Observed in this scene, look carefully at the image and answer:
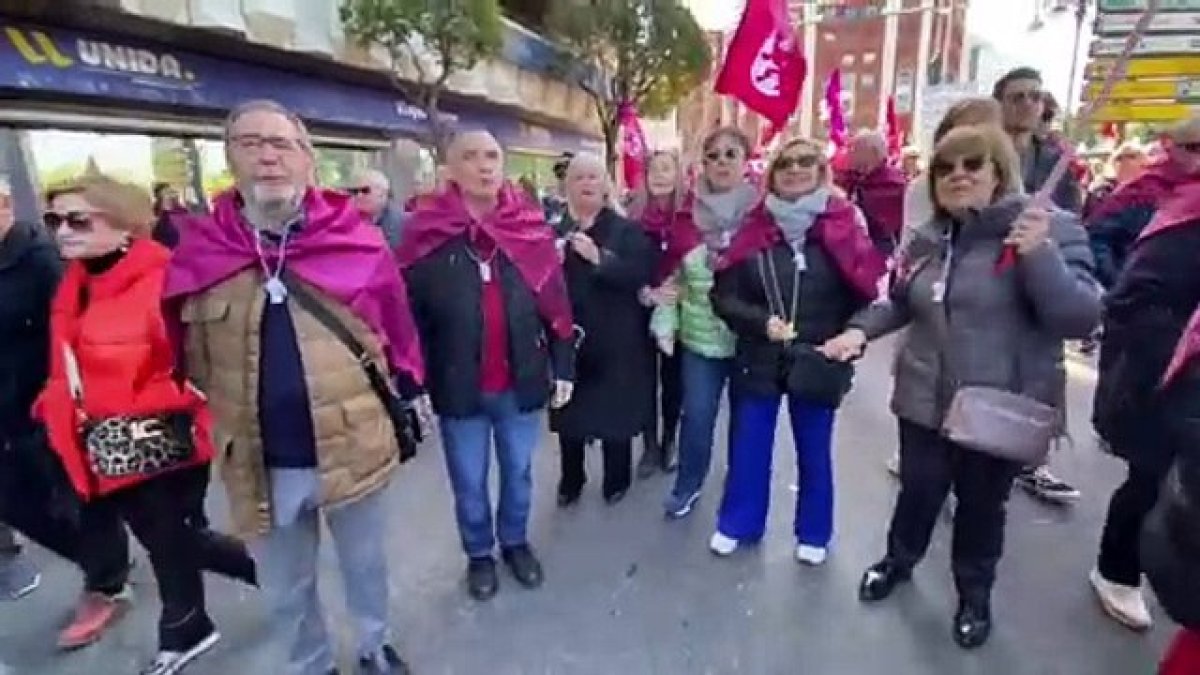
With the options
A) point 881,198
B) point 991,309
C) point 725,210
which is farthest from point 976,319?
point 881,198

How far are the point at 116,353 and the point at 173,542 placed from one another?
0.69 m

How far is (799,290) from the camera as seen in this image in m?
3.33

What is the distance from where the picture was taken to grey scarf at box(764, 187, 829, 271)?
10.8ft

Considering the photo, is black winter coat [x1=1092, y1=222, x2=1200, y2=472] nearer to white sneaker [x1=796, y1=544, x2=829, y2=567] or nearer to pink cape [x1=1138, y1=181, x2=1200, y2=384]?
pink cape [x1=1138, y1=181, x2=1200, y2=384]

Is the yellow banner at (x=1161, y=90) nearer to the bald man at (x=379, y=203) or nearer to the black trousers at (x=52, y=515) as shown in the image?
the bald man at (x=379, y=203)

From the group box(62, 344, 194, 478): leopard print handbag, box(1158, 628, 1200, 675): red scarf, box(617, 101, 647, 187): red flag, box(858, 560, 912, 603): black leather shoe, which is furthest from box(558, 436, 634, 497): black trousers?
box(617, 101, 647, 187): red flag

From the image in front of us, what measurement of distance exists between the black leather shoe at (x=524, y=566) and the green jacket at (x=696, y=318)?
3.78 ft

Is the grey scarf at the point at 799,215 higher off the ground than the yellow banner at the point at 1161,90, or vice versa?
the yellow banner at the point at 1161,90

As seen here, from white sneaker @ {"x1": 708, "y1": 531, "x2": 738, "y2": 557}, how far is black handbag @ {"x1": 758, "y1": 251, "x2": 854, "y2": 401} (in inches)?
30.7

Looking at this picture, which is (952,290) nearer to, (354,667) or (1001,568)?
(1001,568)

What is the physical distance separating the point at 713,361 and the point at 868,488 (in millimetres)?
1294

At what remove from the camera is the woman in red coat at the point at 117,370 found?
2.60 meters

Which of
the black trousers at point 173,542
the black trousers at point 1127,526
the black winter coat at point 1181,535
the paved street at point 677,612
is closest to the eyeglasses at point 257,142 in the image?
the black trousers at point 173,542

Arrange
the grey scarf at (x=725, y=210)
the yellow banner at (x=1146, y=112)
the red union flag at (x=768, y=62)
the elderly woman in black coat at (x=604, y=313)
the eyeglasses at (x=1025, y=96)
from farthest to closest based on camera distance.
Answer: the yellow banner at (x=1146, y=112)
the red union flag at (x=768, y=62)
the eyeglasses at (x=1025, y=96)
the elderly woman in black coat at (x=604, y=313)
the grey scarf at (x=725, y=210)
